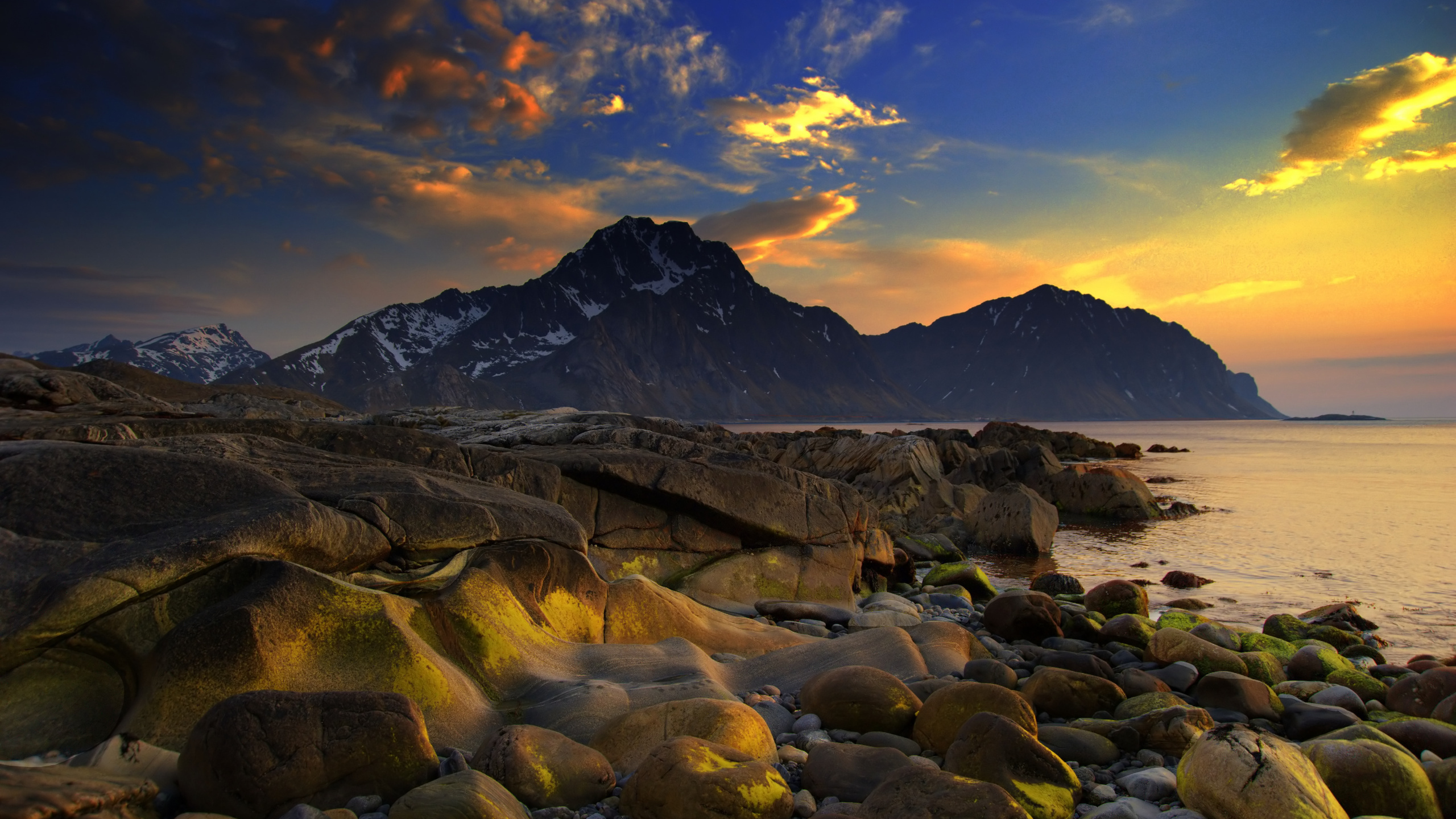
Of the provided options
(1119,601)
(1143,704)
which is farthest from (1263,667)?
(1119,601)

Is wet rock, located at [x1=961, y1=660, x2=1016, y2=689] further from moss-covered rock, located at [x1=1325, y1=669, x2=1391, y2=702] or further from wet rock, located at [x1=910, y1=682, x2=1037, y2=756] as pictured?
moss-covered rock, located at [x1=1325, y1=669, x2=1391, y2=702]

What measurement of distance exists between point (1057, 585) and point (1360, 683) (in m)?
7.27

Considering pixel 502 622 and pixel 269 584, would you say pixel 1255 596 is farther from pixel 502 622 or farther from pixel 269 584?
pixel 269 584

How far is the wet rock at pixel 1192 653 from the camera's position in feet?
30.1

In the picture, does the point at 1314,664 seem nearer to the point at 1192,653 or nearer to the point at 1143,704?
the point at 1192,653

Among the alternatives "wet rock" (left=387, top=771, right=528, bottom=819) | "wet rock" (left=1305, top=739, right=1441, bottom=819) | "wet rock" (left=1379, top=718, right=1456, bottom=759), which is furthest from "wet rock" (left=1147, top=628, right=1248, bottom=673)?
"wet rock" (left=387, top=771, right=528, bottom=819)

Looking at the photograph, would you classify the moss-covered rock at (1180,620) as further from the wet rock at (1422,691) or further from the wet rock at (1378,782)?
the wet rock at (1378,782)

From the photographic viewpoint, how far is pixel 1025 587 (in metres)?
17.5

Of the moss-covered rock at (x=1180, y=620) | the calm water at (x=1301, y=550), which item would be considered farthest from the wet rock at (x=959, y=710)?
the calm water at (x=1301, y=550)

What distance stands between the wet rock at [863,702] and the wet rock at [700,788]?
1.66m

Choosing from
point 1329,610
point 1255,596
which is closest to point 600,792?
point 1329,610

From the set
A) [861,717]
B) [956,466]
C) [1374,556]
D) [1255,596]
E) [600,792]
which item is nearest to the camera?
[600,792]

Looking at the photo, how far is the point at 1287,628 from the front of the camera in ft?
40.1

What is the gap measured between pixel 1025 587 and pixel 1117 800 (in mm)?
13080
